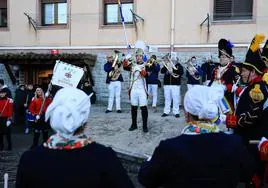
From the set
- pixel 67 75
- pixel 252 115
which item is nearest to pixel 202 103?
pixel 252 115

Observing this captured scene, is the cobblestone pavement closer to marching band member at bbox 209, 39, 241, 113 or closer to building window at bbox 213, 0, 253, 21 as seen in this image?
marching band member at bbox 209, 39, 241, 113

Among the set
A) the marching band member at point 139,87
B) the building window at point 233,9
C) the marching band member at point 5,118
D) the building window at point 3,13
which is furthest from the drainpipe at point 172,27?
the building window at point 3,13

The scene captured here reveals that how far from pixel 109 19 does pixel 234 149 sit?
647 inches

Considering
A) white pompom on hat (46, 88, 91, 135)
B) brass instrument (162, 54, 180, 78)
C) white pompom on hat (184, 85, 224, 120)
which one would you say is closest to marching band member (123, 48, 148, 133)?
brass instrument (162, 54, 180, 78)

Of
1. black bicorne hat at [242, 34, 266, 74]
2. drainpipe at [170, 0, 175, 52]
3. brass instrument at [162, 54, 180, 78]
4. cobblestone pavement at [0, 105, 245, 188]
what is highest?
drainpipe at [170, 0, 175, 52]

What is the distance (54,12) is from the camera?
19.8 m

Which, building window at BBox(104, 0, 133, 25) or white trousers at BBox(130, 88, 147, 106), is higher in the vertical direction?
building window at BBox(104, 0, 133, 25)

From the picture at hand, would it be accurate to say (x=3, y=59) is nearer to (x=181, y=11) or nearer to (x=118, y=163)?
(x=181, y=11)

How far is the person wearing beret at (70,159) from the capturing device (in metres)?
2.64

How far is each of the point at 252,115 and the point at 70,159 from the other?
3.45 m

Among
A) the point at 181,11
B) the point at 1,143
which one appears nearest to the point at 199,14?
the point at 181,11

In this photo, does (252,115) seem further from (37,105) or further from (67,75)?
(37,105)

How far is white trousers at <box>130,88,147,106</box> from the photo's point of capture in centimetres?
1101

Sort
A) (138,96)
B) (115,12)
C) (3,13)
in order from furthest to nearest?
(3,13)
(115,12)
(138,96)
